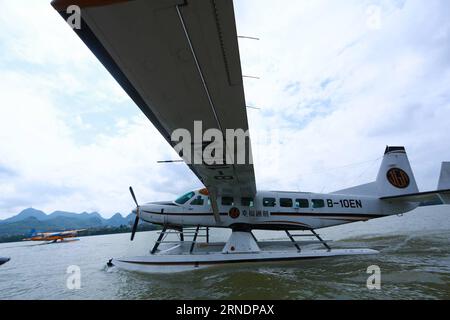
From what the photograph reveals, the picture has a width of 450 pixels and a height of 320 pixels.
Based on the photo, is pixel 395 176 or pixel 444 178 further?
pixel 395 176

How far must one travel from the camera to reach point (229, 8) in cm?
211

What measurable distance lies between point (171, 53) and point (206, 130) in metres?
2.10

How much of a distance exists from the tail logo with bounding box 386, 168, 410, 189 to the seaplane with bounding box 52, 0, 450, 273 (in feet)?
0.15

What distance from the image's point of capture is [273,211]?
970cm

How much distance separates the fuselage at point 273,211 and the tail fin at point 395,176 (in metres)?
0.62

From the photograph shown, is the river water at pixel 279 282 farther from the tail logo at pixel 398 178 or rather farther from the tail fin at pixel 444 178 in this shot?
the tail logo at pixel 398 178

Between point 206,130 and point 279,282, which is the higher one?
point 206,130

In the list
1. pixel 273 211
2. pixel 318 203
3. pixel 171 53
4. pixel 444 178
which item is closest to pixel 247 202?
pixel 273 211

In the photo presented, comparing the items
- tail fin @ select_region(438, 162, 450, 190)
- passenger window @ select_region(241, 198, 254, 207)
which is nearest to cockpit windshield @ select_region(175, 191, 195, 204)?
passenger window @ select_region(241, 198, 254, 207)


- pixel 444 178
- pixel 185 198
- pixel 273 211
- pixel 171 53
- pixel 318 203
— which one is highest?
pixel 444 178

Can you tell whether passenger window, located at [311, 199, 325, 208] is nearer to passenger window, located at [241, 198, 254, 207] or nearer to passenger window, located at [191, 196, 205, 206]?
passenger window, located at [241, 198, 254, 207]

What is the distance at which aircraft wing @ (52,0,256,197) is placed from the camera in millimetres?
2182

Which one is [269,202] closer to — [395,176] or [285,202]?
[285,202]
